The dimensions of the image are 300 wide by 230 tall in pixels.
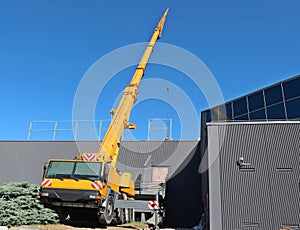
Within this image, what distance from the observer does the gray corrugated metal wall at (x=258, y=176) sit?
12.2 m

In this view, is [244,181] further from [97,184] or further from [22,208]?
[22,208]

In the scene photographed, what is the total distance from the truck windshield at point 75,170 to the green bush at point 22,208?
5.45 feet

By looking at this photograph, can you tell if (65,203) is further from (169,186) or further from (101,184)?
(169,186)

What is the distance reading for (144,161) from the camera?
23.0 m

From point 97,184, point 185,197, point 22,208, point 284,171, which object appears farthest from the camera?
point 185,197

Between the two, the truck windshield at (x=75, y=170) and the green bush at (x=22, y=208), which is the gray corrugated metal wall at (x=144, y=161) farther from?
the truck windshield at (x=75, y=170)

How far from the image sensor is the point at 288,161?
12.7 m

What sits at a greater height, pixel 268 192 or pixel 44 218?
pixel 268 192

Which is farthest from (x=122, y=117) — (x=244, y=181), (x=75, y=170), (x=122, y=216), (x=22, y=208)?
(x=244, y=181)

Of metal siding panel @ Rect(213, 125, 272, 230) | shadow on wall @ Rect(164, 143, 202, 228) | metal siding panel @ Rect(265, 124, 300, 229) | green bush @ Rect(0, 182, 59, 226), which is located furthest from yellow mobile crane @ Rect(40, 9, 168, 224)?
shadow on wall @ Rect(164, 143, 202, 228)

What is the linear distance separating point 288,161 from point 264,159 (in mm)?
951

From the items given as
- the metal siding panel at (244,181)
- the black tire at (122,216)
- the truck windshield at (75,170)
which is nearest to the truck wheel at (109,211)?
the black tire at (122,216)

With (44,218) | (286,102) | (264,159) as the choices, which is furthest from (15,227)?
(286,102)

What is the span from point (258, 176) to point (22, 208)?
1013 centimetres
